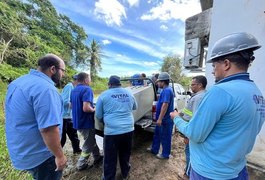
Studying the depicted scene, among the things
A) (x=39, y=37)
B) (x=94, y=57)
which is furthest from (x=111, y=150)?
(x=94, y=57)

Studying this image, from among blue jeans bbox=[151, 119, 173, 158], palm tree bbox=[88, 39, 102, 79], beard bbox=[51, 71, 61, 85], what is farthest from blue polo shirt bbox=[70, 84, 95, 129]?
palm tree bbox=[88, 39, 102, 79]

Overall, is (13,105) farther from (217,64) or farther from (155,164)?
(155,164)

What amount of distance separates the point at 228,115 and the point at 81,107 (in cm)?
295

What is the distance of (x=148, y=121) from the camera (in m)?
4.68

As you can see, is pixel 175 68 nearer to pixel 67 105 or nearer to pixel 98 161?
pixel 67 105

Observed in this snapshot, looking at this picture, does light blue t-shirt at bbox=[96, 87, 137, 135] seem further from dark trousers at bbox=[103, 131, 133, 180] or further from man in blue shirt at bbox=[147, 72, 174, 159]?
man in blue shirt at bbox=[147, 72, 174, 159]

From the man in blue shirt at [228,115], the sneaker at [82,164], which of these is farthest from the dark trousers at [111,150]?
the man in blue shirt at [228,115]

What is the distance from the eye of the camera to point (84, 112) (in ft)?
12.4

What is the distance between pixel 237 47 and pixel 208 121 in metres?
0.58

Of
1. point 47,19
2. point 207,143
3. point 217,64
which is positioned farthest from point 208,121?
point 47,19

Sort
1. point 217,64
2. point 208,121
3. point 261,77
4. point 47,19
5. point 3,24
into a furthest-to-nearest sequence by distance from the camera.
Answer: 1. point 47,19
2. point 3,24
3. point 261,77
4. point 217,64
5. point 208,121

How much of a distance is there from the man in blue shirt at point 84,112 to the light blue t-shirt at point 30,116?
166cm

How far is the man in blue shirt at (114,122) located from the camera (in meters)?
3.10

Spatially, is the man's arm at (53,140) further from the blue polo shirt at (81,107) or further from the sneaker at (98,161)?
the sneaker at (98,161)
